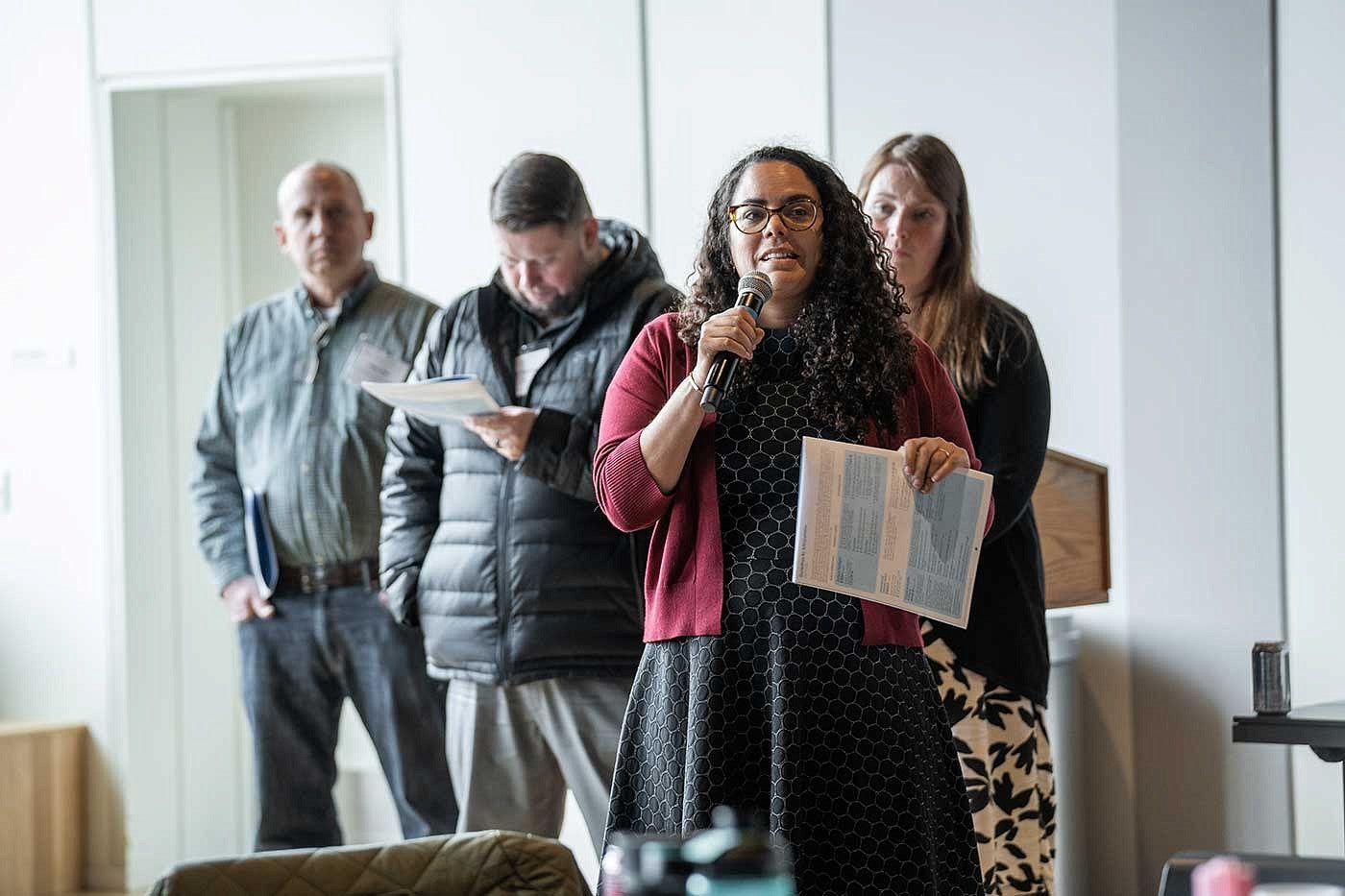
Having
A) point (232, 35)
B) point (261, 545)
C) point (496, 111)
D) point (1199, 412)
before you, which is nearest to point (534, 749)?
point (261, 545)

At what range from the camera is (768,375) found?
223cm

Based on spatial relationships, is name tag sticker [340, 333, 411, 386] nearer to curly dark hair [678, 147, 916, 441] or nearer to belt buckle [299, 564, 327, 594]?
belt buckle [299, 564, 327, 594]

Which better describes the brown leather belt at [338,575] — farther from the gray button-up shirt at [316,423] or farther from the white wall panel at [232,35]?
the white wall panel at [232,35]

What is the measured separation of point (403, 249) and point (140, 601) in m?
1.41

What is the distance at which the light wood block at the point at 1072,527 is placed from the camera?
303 centimetres

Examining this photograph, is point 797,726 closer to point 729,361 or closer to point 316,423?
point 729,361

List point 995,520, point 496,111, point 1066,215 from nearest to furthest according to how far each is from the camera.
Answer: point 995,520 < point 1066,215 < point 496,111

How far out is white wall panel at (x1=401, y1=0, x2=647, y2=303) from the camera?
4.75m

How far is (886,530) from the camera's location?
2.15 meters

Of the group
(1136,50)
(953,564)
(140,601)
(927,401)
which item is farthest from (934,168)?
(140,601)

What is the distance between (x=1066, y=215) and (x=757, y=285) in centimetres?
230

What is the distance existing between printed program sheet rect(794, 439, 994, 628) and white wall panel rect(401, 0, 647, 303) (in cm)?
265

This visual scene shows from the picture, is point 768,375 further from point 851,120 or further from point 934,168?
point 851,120

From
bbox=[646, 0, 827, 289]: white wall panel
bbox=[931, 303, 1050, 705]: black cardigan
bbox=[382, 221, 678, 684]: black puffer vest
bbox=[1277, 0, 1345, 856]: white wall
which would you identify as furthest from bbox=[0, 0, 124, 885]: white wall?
bbox=[1277, 0, 1345, 856]: white wall
